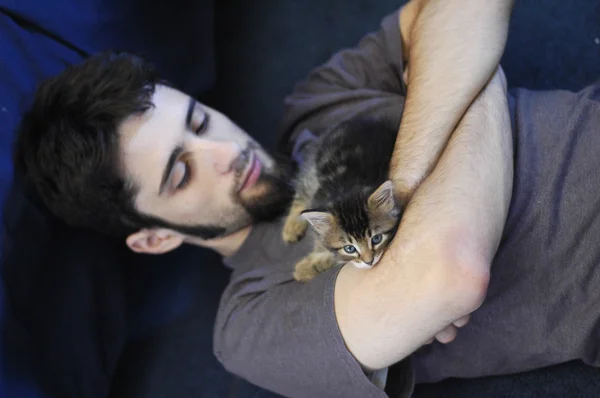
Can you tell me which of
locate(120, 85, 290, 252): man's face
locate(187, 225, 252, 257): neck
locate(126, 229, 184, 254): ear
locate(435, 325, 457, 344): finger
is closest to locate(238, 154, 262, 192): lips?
locate(120, 85, 290, 252): man's face

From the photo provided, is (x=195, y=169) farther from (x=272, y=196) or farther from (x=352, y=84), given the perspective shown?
(x=352, y=84)

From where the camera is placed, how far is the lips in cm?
154

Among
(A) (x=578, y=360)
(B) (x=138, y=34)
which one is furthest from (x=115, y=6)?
(A) (x=578, y=360)

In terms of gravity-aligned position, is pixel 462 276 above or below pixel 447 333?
above

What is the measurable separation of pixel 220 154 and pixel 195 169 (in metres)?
0.09

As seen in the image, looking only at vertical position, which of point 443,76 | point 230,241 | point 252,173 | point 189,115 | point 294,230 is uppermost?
point 443,76

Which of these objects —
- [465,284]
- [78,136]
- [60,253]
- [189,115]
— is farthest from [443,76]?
[60,253]

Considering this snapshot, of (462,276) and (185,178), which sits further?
(185,178)

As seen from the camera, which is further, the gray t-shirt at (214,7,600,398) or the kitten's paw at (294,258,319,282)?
the kitten's paw at (294,258,319,282)

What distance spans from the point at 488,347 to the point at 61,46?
1518 millimetres

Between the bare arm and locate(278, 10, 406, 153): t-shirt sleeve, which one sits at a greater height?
locate(278, 10, 406, 153): t-shirt sleeve

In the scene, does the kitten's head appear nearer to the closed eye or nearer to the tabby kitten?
the tabby kitten

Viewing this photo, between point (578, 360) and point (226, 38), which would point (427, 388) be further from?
point (226, 38)

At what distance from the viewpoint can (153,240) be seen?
1615mm
